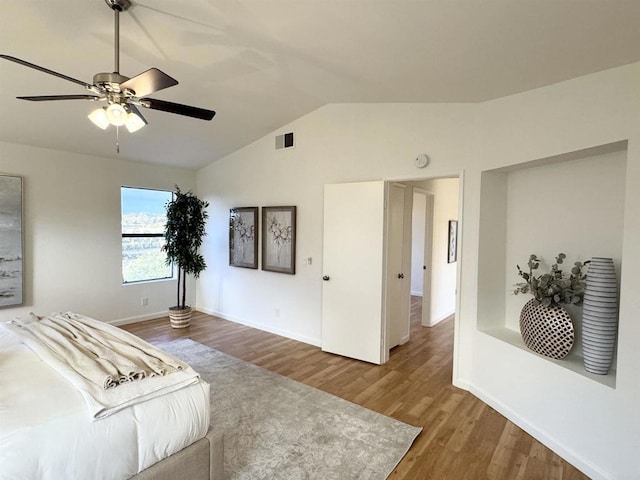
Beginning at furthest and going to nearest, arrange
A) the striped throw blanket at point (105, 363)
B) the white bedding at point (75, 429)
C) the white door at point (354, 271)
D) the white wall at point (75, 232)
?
the white wall at point (75, 232), the white door at point (354, 271), the striped throw blanket at point (105, 363), the white bedding at point (75, 429)

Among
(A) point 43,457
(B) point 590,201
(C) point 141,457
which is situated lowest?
(C) point 141,457

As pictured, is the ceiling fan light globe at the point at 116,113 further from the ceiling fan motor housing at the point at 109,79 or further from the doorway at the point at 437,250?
the doorway at the point at 437,250

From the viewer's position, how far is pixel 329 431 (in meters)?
2.57

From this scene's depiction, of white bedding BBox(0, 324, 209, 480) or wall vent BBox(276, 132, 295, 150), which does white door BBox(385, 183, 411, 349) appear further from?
white bedding BBox(0, 324, 209, 480)

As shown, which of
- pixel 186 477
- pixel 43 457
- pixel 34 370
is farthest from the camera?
pixel 34 370

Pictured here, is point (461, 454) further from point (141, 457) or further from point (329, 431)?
point (141, 457)

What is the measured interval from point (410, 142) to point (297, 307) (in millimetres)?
2580

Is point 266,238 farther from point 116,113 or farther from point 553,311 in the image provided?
point 553,311

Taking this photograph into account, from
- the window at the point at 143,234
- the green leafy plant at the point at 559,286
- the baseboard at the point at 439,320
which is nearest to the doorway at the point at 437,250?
the baseboard at the point at 439,320

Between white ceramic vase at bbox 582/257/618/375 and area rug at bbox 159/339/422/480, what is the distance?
4.39 ft

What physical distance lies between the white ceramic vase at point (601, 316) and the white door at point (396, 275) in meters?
1.94

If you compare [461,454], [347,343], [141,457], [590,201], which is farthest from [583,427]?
[141,457]

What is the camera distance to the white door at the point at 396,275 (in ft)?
13.4

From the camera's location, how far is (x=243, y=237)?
535 centimetres
